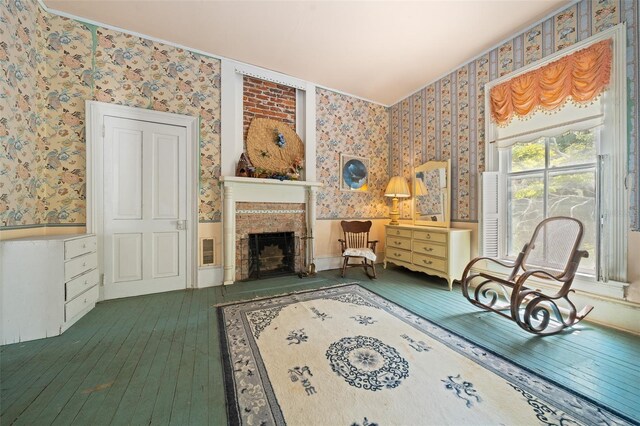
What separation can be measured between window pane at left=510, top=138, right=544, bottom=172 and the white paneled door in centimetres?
437

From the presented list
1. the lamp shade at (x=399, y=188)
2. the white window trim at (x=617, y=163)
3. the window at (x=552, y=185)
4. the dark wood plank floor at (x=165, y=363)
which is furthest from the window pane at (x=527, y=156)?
the dark wood plank floor at (x=165, y=363)

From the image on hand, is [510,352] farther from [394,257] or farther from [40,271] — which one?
[40,271]

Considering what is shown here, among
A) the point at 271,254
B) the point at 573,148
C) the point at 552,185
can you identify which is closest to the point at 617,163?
the point at 573,148

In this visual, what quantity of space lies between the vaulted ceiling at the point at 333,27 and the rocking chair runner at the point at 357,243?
2515 mm

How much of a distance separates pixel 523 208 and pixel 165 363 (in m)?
4.09

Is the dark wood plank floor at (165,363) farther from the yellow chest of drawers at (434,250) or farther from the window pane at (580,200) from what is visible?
the window pane at (580,200)

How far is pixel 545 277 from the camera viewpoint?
2424 millimetres

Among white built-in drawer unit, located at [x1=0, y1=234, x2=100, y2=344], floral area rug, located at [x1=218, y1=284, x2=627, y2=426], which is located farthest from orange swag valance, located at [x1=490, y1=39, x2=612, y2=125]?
white built-in drawer unit, located at [x1=0, y1=234, x2=100, y2=344]

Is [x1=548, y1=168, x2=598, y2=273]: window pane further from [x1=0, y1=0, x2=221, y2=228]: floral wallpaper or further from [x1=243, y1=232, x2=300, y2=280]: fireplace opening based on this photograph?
[x1=0, y1=0, x2=221, y2=228]: floral wallpaper

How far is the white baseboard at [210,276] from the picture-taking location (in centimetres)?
336

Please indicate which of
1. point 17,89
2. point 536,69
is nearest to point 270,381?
point 17,89

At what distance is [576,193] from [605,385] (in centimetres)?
193

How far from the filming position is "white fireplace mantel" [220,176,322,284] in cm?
344

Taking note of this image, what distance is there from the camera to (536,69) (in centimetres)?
280
